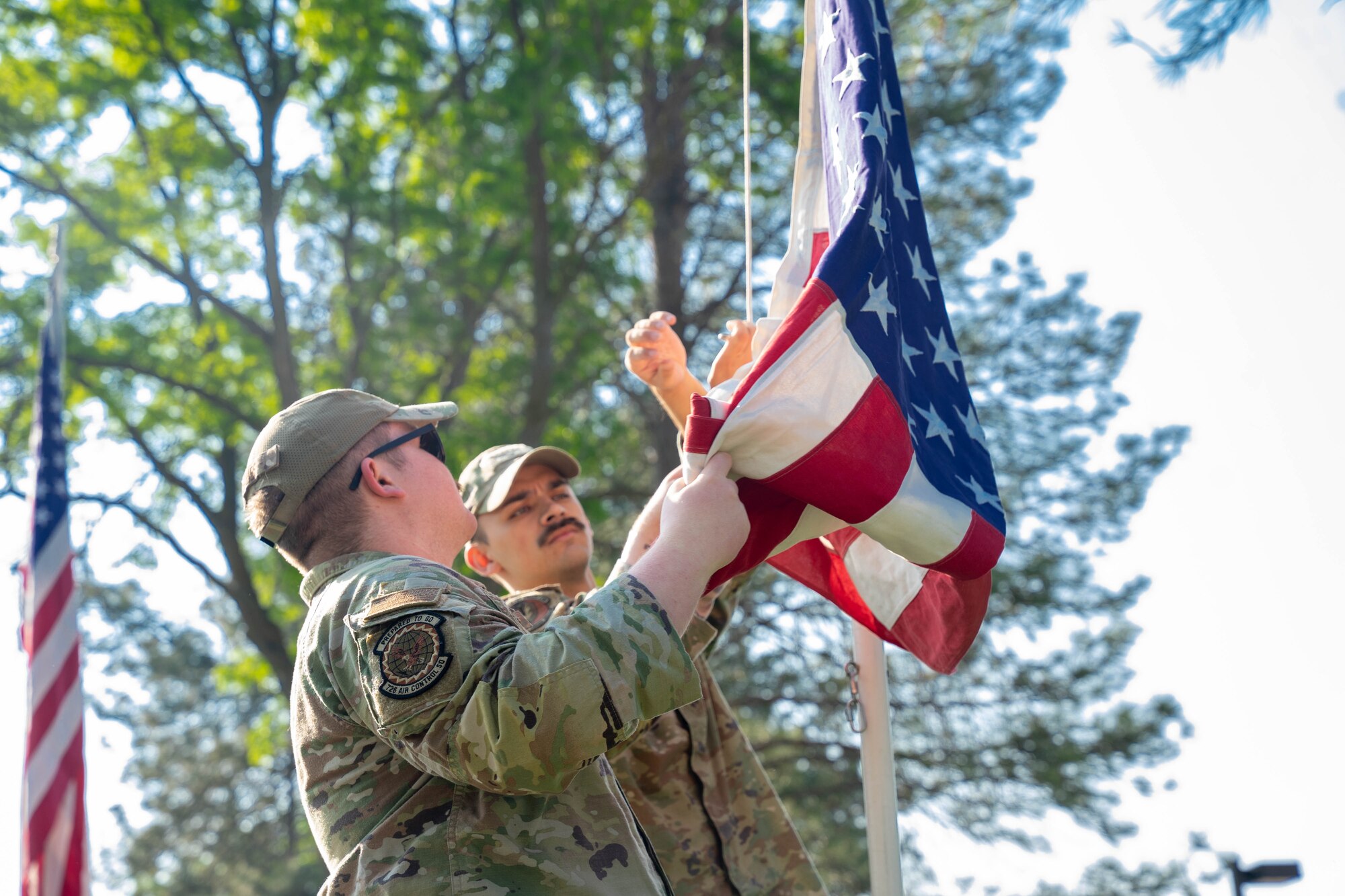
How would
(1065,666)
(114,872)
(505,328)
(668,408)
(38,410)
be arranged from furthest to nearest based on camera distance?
1. (114,872)
2. (505,328)
3. (1065,666)
4. (38,410)
5. (668,408)

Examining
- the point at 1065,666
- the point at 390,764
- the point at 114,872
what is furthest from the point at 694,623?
the point at 114,872

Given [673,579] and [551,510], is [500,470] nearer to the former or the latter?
[551,510]

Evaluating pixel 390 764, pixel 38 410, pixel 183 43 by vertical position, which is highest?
pixel 183 43

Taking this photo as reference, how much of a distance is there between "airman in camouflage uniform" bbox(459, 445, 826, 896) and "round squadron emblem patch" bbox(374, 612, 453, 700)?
125 centimetres

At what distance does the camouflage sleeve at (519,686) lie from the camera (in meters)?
1.69

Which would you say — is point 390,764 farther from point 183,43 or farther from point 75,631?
point 183,43

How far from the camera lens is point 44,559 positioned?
342 cm

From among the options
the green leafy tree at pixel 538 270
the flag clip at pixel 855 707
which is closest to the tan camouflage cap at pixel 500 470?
the flag clip at pixel 855 707

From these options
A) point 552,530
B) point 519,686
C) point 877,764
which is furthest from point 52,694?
point 877,764

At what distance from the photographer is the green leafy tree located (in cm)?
1150

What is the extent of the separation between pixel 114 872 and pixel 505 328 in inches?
377

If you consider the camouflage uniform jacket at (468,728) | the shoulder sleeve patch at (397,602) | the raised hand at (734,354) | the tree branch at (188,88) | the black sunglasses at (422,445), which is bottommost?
the camouflage uniform jacket at (468,728)

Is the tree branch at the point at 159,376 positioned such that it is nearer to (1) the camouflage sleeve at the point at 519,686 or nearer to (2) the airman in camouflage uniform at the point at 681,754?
(2) the airman in camouflage uniform at the point at 681,754

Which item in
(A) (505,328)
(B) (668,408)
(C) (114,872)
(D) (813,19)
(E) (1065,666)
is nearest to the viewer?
(B) (668,408)
